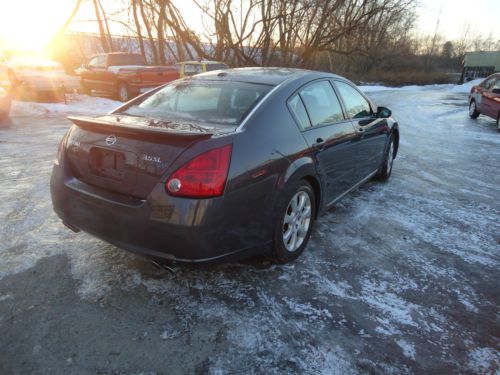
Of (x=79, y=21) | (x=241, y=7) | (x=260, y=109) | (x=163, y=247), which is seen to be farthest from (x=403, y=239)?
(x=79, y=21)

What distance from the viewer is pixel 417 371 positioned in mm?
2186

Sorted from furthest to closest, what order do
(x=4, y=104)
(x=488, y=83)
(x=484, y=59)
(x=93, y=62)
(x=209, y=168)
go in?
(x=484, y=59) < (x=93, y=62) < (x=488, y=83) < (x=4, y=104) < (x=209, y=168)

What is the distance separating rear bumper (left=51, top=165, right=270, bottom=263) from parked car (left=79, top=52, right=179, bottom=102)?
11821mm

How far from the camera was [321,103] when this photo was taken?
373cm

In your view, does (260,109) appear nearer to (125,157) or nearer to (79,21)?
(125,157)

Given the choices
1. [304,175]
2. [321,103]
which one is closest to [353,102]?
[321,103]

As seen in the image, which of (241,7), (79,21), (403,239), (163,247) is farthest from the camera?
(79,21)

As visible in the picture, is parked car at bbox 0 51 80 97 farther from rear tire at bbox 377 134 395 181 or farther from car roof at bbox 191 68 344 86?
rear tire at bbox 377 134 395 181

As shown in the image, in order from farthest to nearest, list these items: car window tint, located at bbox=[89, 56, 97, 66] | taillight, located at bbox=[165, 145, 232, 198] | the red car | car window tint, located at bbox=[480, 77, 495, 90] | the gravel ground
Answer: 1. car window tint, located at bbox=[89, 56, 97, 66]
2. car window tint, located at bbox=[480, 77, 495, 90]
3. the red car
4. taillight, located at bbox=[165, 145, 232, 198]
5. the gravel ground

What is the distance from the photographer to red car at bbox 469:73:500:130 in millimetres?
10922

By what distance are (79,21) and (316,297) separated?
27601mm

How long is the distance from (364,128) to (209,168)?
2.63 meters

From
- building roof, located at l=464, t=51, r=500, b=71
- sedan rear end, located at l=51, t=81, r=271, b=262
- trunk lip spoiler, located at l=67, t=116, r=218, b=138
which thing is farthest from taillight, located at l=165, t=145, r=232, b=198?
building roof, located at l=464, t=51, r=500, b=71

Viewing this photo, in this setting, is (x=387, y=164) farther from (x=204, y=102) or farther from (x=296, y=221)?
A: (x=204, y=102)
